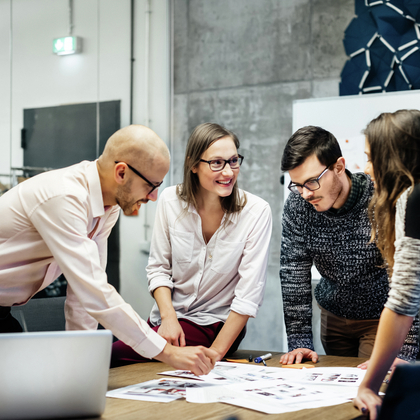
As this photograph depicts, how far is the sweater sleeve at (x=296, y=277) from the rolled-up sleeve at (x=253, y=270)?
124 millimetres

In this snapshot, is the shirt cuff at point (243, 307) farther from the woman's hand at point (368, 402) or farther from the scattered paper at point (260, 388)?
the woman's hand at point (368, 402)

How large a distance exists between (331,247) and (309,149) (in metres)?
0.44

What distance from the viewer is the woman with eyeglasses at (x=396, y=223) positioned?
1.31 m

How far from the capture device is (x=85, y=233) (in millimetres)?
1571

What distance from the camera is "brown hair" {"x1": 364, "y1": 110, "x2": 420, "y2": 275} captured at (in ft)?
4.71

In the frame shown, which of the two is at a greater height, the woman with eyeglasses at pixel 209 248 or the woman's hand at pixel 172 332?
the woman with eyeglasses at pixel 209 248

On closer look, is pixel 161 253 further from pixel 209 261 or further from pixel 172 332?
pixel 172 332

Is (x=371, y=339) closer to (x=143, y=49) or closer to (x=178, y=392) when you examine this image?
(x=178, y=392)

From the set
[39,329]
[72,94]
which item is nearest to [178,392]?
[39,329]

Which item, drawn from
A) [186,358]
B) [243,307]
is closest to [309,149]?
[243,307]

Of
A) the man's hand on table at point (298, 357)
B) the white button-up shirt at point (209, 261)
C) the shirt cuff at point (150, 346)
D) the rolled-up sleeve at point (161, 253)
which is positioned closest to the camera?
the shirt cuff at point (150, 346)

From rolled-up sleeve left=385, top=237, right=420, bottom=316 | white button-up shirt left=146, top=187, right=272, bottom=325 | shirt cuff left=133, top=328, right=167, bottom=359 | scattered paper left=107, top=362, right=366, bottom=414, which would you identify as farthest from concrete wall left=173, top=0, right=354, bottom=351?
rolled-up sleeve left=385, top=237, right=420, bottom=316

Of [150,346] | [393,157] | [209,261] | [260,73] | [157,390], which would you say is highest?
[260,73]

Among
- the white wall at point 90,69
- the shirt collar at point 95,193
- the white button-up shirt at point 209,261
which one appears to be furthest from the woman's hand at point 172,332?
the white wall at point 90,69
